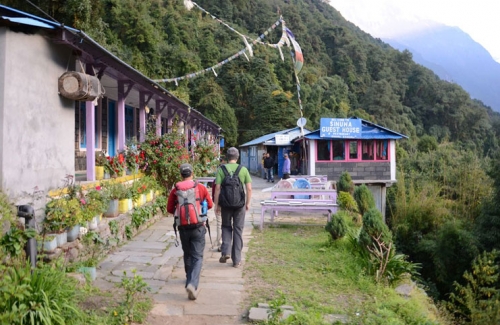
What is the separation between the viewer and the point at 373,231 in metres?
6.33

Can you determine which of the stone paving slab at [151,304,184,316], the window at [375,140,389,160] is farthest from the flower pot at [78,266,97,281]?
the window at [375,140,389,160]

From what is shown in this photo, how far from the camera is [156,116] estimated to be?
40.3 feet

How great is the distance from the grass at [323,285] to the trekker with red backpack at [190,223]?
25.7 inches

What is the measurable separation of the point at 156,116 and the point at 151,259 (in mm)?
6628

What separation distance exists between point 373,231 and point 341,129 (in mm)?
14534

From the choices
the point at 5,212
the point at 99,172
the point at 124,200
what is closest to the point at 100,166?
the point at 99,172

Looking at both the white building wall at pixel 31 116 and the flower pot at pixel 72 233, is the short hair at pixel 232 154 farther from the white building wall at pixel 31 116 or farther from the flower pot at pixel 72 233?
the white building wall at pixel 31 116

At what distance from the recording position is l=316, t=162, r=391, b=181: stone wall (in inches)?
824

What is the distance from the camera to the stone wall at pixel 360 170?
20.9 metres

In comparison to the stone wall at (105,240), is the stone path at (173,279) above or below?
below

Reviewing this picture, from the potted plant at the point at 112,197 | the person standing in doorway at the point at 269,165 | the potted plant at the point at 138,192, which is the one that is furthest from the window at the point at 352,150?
the potted plant at the point at 112,197

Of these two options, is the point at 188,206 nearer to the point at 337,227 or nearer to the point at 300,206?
the point at 337,227

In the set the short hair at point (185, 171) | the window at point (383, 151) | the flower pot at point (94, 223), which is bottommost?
the flower pot at point (94, 223)

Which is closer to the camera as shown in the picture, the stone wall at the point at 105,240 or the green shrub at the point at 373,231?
the stone wall at the point at 105,240
